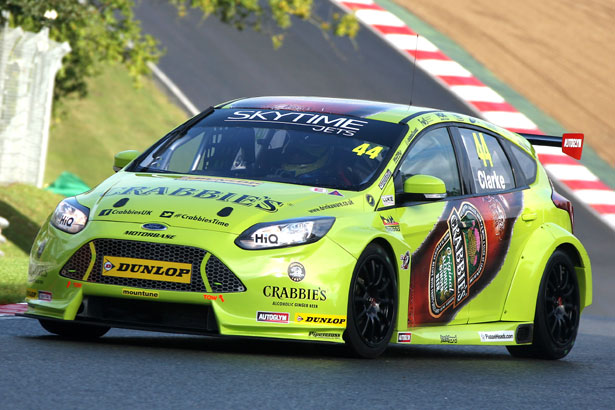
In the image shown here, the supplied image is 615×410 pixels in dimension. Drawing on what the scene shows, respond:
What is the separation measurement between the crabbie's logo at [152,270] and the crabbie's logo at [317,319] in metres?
0.66

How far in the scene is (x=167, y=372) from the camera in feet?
21.7

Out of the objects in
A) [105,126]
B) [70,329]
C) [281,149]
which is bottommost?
[105,126]

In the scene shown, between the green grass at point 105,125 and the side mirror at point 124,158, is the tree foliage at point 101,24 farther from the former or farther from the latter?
the side mirror at point 124,158

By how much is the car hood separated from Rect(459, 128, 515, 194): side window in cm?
150

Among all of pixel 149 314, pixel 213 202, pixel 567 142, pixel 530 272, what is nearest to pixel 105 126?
pixel 567 142

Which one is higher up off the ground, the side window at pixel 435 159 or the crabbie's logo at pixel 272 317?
the side window at pixel 435 159

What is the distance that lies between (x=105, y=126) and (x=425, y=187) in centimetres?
1750

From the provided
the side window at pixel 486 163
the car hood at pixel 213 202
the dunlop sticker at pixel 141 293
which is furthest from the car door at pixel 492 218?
the dunlop sticker at pixel 141 293

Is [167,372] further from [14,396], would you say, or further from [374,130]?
[374,130]

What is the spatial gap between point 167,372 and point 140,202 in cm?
117

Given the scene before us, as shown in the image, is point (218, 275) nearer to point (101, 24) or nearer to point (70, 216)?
point (70, 216)

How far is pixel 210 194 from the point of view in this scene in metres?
7.44

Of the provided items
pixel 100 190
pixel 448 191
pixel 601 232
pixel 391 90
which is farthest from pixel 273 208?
pixel 391 90

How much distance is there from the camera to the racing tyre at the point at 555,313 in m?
8.97
